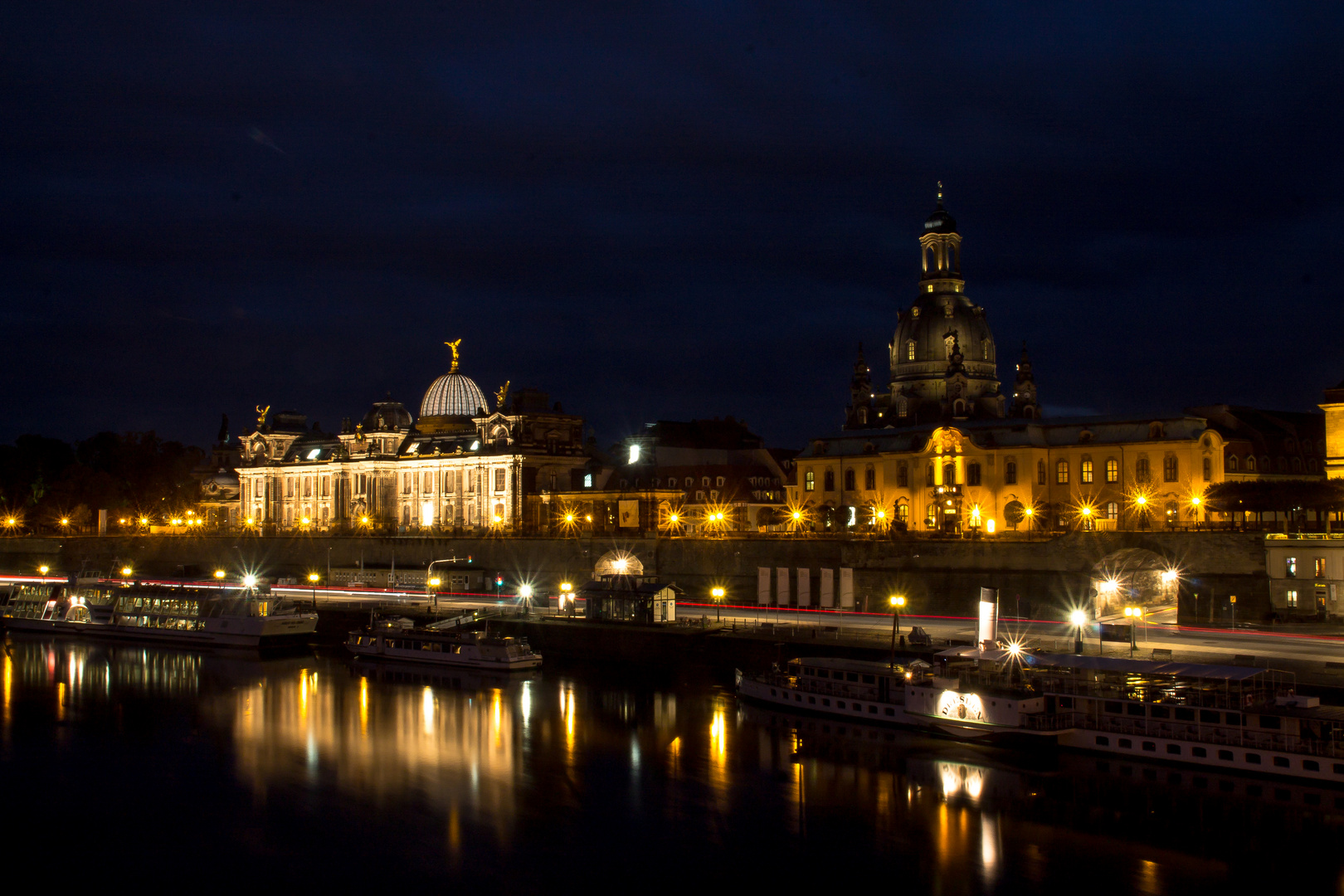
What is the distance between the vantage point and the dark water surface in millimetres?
31375

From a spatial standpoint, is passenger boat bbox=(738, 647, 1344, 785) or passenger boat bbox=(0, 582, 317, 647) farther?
passenger boat bbox=(0, 582, 317, 647)

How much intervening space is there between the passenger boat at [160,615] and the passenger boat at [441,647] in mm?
5641

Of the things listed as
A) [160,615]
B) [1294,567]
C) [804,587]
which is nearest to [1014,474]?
[804,587]

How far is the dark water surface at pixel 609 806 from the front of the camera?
31375 mm

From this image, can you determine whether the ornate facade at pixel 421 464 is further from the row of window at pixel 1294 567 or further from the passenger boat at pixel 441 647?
the row of window at pixel 1294 567

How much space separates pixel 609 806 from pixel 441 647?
2839 centimetres

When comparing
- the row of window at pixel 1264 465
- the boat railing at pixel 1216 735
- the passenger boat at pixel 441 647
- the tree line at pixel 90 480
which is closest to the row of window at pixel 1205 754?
the boat railing at pixel 1216 735

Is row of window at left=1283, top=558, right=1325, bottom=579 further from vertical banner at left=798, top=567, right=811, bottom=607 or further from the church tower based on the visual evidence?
the church tower

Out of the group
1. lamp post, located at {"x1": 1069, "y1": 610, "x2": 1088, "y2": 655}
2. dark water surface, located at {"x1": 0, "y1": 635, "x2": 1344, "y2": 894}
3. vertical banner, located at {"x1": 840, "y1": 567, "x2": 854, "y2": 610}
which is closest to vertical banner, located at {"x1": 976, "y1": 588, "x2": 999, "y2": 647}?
lamp post, located at {"x1": 1069, "y1": 610, "x2": 1088, "y2": 655}

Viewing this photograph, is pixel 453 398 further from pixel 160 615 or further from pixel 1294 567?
pixel 1294 567

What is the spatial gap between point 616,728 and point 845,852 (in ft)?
51.9

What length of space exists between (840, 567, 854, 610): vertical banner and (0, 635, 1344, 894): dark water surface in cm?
1901

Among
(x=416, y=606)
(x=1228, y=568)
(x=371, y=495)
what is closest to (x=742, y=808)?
(x=1228, y=568)

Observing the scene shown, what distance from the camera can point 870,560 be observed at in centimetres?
7525
